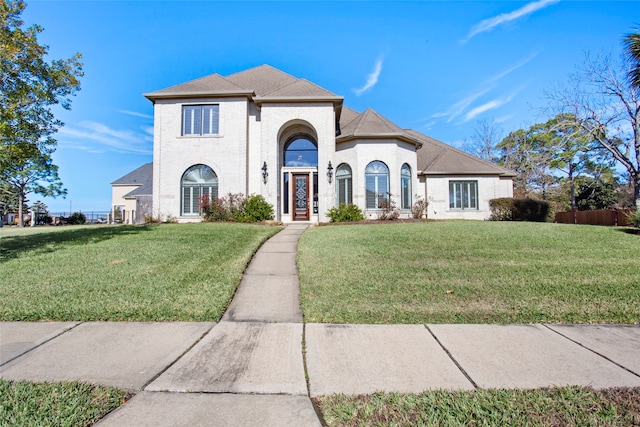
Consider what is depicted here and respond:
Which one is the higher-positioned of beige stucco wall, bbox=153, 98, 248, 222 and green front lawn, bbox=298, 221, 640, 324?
beige stucco wall, bbox=153, 98, 248, 222

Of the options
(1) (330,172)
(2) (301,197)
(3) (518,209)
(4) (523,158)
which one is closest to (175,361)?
(1) (330,172)

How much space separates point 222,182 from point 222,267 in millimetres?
11004

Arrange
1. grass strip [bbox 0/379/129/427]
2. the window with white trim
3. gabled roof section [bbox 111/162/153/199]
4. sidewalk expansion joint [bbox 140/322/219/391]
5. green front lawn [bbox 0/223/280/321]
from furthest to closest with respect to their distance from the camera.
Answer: gabled roof section [bbox 111/162/153/199] → the window with white trim → green front lawn [bbox 0/223/280/321] → sidewalk expansion joint [bbox 140/322/219/391] → grass strip [bbox 0/379/129/427]

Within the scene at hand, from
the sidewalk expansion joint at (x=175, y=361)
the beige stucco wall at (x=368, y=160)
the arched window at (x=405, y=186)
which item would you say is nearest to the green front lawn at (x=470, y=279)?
the sidewalk expansion joint at (x=175, y=361)

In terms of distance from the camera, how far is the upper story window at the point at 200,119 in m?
16.8

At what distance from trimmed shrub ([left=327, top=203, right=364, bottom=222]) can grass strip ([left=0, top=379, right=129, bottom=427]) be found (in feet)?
44.3

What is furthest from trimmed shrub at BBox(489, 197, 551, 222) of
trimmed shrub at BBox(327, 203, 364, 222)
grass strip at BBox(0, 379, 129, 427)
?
grass strip at BBox(0, 379, 129, 427)

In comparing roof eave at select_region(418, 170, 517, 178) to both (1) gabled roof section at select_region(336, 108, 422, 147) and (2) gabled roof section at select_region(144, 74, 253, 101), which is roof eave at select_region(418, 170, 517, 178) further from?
(2) gabled roof section at select_region(144, 74, 253, 101)

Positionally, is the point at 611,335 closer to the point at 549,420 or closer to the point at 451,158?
the point at 549,420


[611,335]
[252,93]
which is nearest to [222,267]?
[611,335]

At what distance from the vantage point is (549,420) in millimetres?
2129

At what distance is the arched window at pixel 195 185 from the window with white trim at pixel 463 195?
14.9 m

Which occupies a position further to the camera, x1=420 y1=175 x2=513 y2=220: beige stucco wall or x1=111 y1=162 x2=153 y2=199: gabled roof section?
x1=111 y1=162 x2=153 y2=199: gabled roof section

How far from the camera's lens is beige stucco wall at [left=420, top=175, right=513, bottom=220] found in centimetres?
2120
